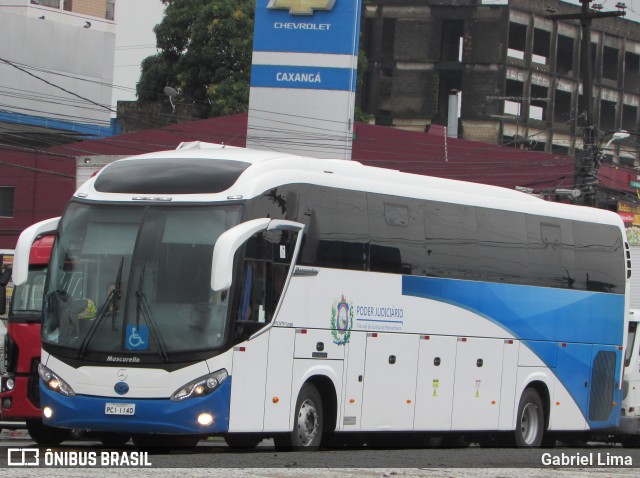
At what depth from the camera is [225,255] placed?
1388cm

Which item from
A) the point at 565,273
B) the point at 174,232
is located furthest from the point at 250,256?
the point at 565,273

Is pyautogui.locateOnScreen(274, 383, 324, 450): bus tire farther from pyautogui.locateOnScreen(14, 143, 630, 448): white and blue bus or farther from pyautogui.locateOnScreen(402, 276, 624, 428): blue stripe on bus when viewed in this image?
pyautogui.locateOnScreen(402, 276, 624, 428): blue stripe on bus

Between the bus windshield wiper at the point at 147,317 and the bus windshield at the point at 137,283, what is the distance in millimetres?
11

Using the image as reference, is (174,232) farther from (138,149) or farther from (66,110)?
(66,110)

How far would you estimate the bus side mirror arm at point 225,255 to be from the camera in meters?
13.7

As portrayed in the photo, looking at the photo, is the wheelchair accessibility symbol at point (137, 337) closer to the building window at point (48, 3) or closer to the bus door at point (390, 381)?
the bus door at point (390, 381)

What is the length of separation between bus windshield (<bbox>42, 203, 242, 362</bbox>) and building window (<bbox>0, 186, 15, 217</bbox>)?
126 feet

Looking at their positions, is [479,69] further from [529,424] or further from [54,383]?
[54,383]

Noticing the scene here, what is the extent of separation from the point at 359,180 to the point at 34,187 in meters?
36.6

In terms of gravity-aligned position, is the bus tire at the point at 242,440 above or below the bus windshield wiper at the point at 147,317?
below

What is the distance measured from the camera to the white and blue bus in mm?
14555

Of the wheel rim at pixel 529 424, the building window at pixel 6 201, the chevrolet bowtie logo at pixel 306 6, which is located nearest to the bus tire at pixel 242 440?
the wheel rim at pixel 529 424

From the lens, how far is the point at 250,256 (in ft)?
49.0

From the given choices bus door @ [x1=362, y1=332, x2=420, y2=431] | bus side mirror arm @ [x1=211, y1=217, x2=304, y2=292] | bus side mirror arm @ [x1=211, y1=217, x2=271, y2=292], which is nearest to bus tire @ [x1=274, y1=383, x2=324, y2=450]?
bus door @ [x1=362, y1=332, x2=420, y2=431]
